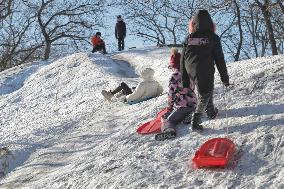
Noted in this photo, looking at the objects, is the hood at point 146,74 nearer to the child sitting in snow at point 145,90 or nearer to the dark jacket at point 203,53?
the child sitting in snow at point 145,90

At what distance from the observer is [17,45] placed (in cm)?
3356

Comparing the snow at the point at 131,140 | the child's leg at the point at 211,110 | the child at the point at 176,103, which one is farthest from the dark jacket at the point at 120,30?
the child's leg at the point at 211,110

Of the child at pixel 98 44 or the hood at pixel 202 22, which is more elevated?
the child at pixel 98 44

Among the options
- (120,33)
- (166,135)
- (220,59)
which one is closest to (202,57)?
(220,59)

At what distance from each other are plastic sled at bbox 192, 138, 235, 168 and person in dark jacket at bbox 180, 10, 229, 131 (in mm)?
876

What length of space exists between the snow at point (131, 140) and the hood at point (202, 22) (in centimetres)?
121

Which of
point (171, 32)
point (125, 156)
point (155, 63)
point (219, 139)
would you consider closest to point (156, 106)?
point (125, 156)

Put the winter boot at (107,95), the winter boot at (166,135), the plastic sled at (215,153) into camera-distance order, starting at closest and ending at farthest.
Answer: the plastic sled at (215,153) < the winter boot at (166,135) < the winter boot at (107,95)

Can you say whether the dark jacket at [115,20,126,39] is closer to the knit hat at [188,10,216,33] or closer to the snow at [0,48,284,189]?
the snow at [0,48,284,189]

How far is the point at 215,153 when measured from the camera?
604cm

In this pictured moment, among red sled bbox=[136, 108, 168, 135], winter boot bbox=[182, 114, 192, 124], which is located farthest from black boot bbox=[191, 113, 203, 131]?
red sled bbox=[136, 108, 168, 135]

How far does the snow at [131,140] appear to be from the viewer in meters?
5.95

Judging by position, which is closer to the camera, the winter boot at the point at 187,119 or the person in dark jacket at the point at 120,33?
the winter boot at the point at 187,119

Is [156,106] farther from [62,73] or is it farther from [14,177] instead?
[62,73]
